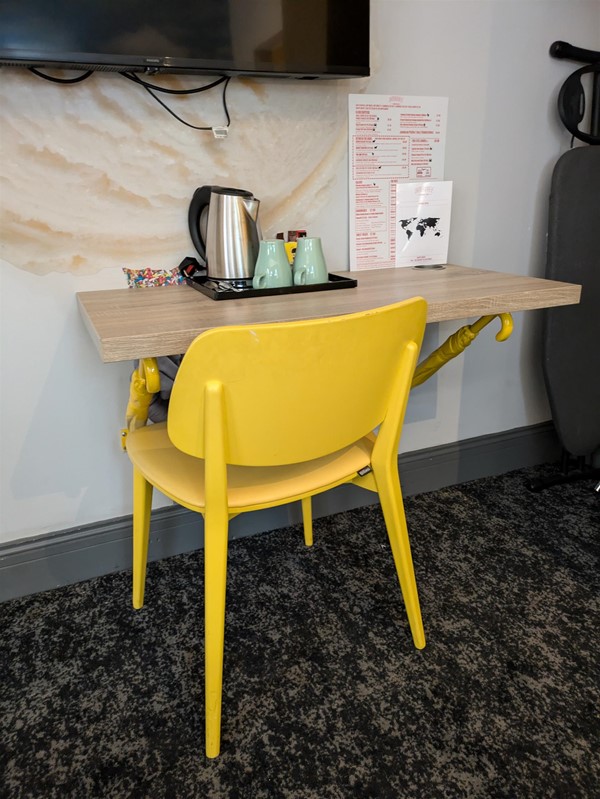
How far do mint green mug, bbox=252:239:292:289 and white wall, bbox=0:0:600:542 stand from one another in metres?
0.28

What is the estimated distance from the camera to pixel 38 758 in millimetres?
1070

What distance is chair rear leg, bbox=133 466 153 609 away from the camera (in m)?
1.29

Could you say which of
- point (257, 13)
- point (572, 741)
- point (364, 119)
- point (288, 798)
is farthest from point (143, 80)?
point (572, 741)

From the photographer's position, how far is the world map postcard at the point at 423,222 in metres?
1.62

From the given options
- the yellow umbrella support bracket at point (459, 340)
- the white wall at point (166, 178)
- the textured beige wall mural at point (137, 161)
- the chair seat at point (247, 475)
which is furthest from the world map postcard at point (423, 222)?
the chair seat at point (247, 475)

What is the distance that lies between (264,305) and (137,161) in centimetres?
52

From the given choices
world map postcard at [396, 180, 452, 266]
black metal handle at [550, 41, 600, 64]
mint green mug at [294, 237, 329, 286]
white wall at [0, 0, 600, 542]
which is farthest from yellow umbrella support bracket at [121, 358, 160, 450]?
black metal handle at [550, 41, 600, 64]

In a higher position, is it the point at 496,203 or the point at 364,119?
the point at 364,119

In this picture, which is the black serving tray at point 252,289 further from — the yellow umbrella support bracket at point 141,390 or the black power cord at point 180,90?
the black power cord at point 180,90

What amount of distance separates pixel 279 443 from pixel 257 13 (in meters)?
0.96

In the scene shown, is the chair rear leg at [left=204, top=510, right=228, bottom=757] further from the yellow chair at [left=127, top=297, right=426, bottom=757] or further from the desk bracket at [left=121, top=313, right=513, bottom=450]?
the desk bracket at [left=121, top=313, right=513, bottom=450]

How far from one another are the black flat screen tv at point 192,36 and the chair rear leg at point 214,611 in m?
0.94

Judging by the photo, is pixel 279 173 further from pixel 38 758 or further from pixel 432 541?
pixel 38 758

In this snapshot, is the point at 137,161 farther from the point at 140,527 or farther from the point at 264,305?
the point at 140,527
